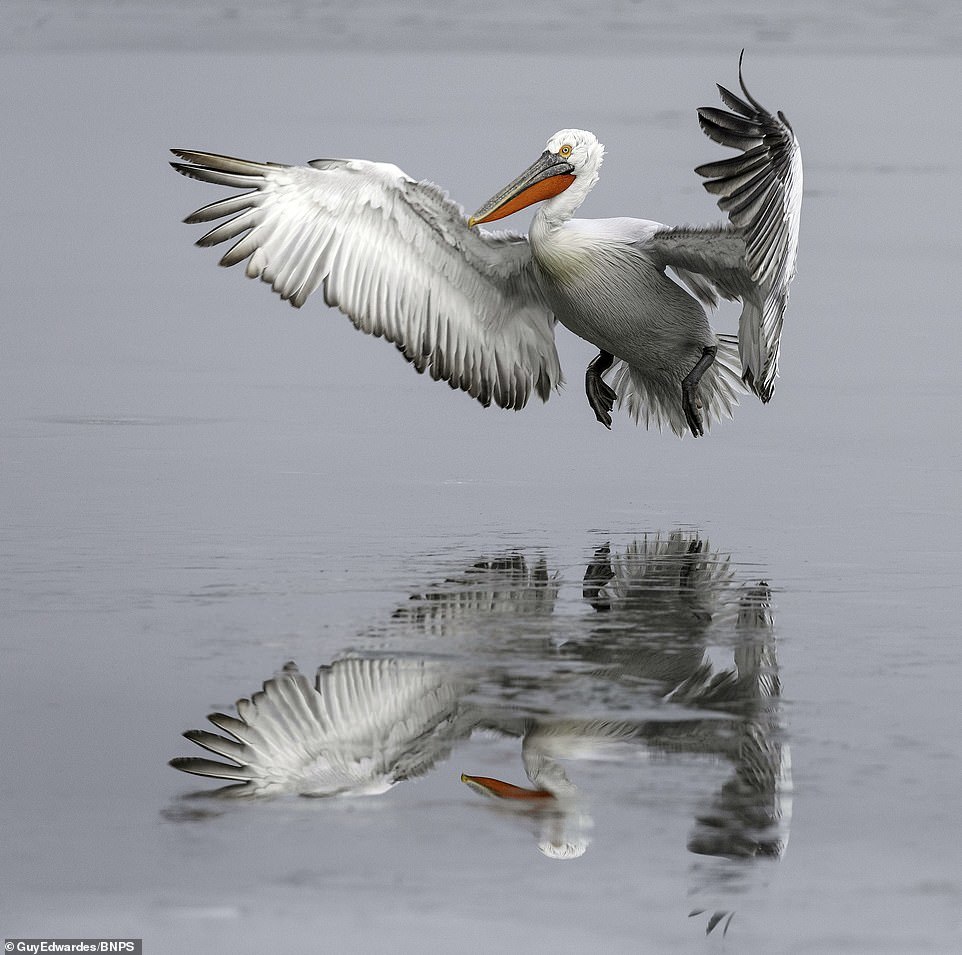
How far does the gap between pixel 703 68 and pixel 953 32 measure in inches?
208

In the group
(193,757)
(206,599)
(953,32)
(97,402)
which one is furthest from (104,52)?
(193,757)

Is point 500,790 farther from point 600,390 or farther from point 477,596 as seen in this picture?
point 600,390

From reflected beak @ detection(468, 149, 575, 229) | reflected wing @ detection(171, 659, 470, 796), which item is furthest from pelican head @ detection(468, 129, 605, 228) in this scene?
reflected wing @ detection(171, 659, 470, 796)

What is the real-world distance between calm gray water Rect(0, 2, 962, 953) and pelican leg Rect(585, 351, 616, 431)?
0.23 m

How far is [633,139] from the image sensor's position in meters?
16.6

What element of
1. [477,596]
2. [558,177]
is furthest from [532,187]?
[477,596]

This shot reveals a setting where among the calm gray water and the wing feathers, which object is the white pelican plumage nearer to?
the wing feathers

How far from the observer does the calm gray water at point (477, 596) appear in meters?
3.90

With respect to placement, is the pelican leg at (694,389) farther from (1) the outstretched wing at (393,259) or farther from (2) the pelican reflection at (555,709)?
(2) the pelican reflection at (555,709)

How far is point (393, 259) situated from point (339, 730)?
3583 millimetres

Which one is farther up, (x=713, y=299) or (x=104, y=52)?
(x=104, y=52)

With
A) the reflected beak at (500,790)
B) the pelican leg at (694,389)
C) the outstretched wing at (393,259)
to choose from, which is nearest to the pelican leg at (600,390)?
the outstretched wing at (393,259)

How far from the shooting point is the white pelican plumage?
7.78 m

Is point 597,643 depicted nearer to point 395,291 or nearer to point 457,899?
point 457,899
